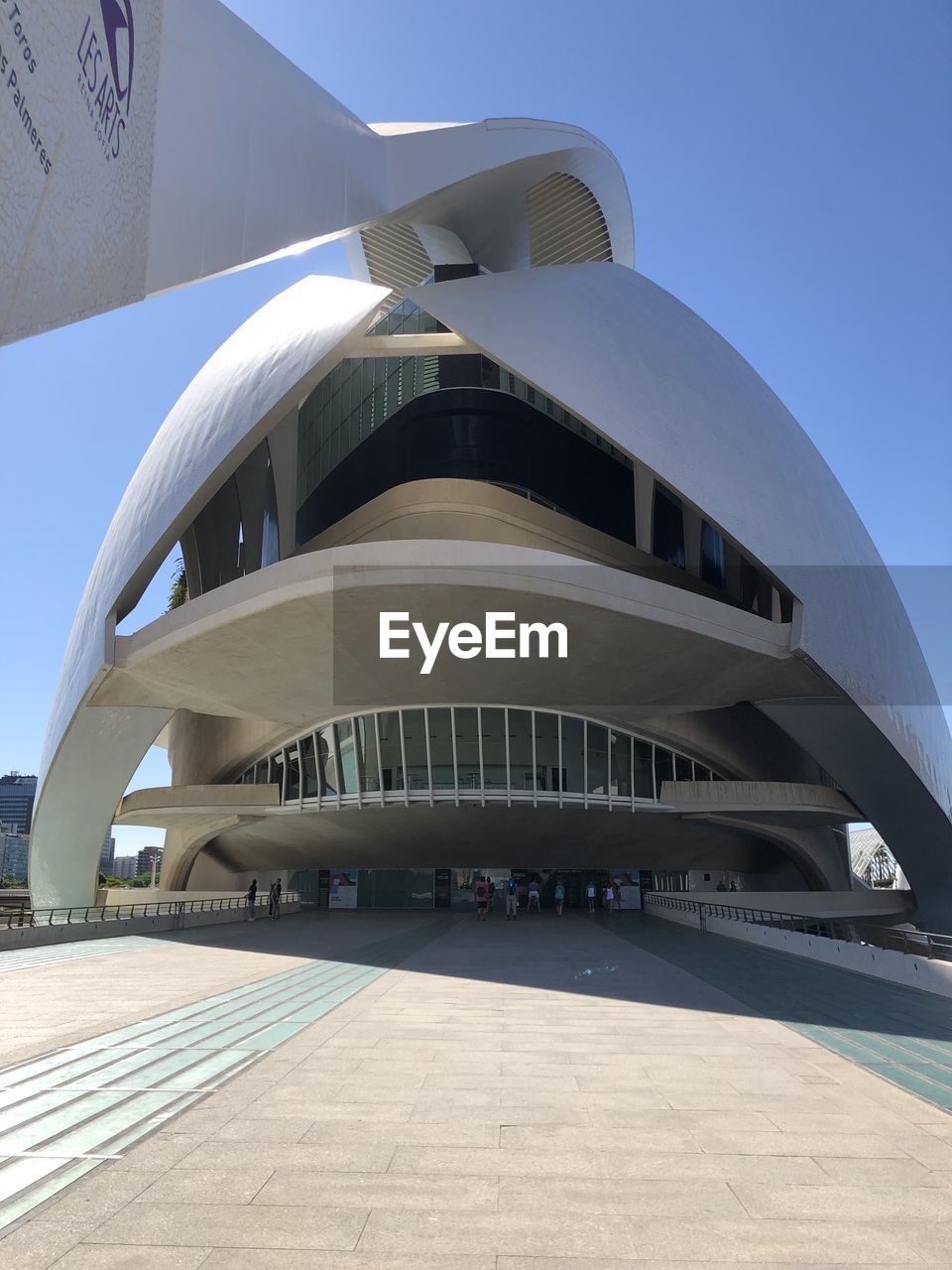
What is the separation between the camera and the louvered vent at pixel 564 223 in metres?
25.4

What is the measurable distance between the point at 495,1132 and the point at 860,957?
27.6ft

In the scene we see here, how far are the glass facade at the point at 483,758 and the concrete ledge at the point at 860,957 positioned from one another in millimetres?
8136

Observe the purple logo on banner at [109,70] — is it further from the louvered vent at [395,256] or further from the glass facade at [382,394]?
the louvered vent at [395,256]

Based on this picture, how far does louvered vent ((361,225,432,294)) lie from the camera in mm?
28172

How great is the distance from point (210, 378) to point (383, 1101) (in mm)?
21227

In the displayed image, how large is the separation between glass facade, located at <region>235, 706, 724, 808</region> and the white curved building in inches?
3.5

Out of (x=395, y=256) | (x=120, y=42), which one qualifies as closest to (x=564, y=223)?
(x=395, y=256)

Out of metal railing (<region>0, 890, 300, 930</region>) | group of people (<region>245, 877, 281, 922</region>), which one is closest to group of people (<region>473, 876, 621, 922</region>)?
group of people (<region>245, 877, 281, 922</region>)

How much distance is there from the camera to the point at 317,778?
1008 inches

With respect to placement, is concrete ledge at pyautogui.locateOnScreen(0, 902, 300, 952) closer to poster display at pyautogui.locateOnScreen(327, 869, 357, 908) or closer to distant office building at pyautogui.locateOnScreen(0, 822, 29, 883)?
poster display at pyautogui.locateOnScreen(327, 869, 357, 908)

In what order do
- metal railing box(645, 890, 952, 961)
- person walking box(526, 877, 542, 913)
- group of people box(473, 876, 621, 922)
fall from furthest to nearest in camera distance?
1. person walking box(526, 877, 542, 913)
2. group of people box(473, 876, 621, 922)
3. metal railing box(645, 890, 952, 961)

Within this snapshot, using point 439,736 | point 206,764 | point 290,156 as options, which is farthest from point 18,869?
point 290,156

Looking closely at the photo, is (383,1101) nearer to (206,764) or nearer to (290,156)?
(290,156)
